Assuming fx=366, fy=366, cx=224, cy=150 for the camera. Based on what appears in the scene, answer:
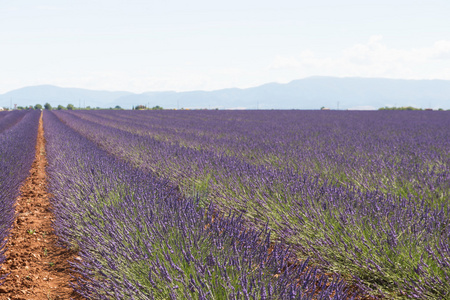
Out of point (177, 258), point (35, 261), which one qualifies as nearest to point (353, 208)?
point (177, 258)

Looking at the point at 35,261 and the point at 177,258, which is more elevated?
the point at 177,258

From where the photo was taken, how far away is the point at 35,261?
3.12 metres

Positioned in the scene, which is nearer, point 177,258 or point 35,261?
point 177,258

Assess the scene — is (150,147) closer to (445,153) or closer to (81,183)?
(81,183)

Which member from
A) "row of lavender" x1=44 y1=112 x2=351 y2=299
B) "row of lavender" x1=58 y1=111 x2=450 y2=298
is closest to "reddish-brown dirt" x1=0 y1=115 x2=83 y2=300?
"row of lavender" x1=44 y1=112 x2=351 y2=299

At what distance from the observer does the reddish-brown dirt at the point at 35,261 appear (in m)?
2.60

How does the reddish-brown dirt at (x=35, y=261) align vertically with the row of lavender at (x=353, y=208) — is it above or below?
below

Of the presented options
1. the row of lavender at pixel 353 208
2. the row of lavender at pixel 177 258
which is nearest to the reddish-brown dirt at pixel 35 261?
the row of lavender at pixel 177 258

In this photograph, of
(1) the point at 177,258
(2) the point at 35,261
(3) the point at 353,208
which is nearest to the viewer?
(1) the point at 177,258

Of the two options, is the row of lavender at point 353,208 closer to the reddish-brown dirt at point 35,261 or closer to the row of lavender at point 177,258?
the row of lavender at point 177,258

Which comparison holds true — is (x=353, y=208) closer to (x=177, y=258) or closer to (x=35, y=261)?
(x=177, y=258)

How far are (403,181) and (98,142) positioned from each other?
7891 millimetres

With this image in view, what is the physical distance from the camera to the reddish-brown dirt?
2596 millimetres

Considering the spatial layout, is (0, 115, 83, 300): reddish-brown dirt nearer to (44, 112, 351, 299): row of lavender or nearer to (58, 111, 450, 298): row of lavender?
(44, 112, 351, 299): row of lavender
